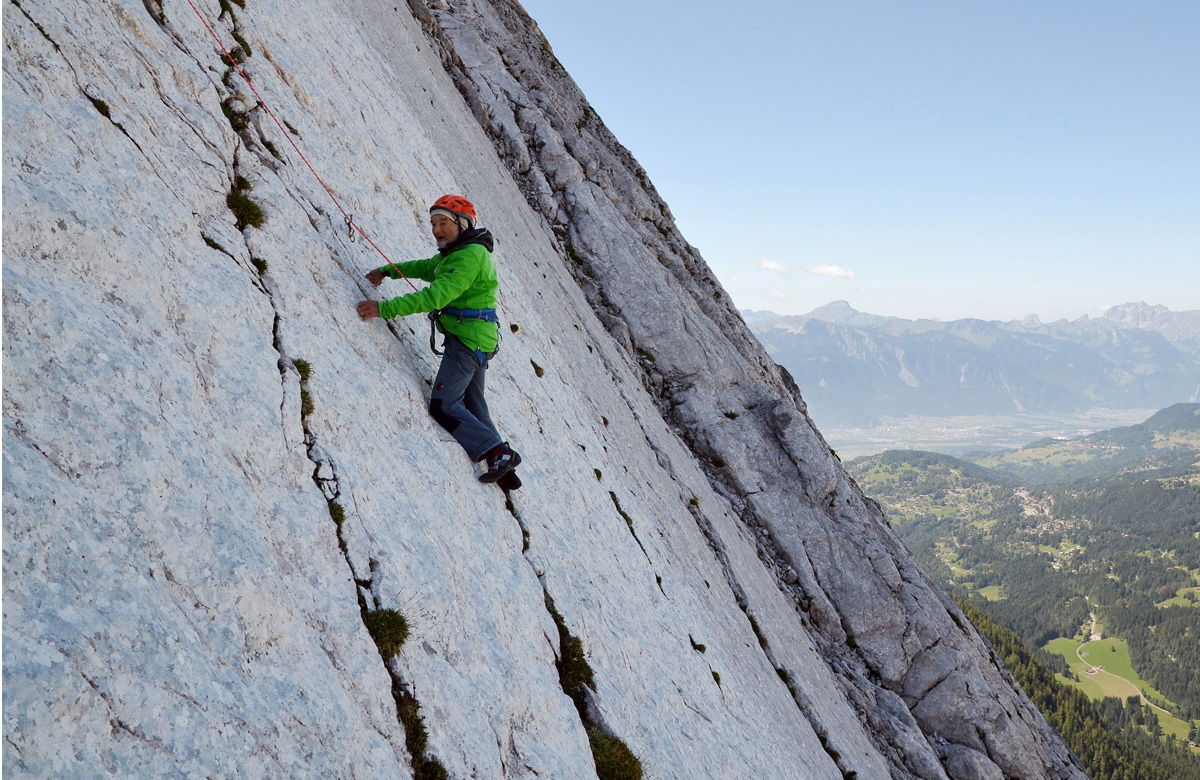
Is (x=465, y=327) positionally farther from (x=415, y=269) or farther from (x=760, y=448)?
(x=760, y=448)

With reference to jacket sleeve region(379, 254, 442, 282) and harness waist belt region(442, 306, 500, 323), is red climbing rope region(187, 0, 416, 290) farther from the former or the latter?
harness waist belt region(442, 306, 500, 323)

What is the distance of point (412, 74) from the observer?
80.2 ft

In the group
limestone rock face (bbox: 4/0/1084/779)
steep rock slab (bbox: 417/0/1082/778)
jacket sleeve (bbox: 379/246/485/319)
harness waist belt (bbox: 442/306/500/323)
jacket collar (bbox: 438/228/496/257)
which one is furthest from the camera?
steep rock slab (bbox: 417/0/1082/778)

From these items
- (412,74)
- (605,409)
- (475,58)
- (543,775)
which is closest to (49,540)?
(543,775)

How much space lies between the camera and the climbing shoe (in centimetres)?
1050

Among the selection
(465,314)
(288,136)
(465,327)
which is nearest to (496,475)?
(465,327)

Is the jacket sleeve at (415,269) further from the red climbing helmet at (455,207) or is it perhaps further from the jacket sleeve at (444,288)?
the red climbing helmet at (455,207)

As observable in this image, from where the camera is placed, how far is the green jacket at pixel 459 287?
9.64 meters

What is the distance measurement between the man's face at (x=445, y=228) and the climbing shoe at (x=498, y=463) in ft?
12.6

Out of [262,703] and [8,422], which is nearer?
[8,422]

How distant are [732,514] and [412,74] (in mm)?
24338

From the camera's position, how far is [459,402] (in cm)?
1059

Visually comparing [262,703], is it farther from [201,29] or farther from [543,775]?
[201,29]

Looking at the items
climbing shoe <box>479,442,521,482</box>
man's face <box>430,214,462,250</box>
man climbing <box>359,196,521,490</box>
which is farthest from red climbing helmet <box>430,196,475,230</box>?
climbing shoe <box>479,442,521,482</box>
